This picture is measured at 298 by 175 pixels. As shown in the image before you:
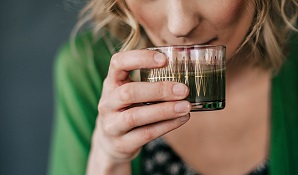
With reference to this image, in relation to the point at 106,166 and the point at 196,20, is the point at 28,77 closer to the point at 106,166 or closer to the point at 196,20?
the point at 106,166

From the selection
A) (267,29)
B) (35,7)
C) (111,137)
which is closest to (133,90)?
(111,137)

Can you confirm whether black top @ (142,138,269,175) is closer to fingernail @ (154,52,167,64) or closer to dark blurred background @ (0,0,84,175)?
fingernail @ (154,52,167,64)

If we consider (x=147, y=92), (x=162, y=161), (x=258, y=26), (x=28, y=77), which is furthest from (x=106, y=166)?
(x=28, y=77)

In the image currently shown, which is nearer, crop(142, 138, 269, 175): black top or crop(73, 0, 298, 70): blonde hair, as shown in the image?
crop(73, 0, 298, 70): blonde hair

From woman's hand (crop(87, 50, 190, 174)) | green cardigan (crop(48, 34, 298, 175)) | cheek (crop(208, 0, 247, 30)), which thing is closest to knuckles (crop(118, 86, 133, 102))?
woman's hand (crop(87, 50, 190, 174))

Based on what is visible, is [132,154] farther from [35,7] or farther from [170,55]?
[35,7]
